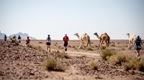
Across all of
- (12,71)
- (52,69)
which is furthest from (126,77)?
(12,71)

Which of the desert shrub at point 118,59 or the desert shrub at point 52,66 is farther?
the desert shrub at point 118,59

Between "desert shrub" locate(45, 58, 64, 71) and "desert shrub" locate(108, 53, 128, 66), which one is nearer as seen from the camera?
"desert shrub" locate(45, 58, 64, 71)

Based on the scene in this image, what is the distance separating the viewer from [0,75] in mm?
15102

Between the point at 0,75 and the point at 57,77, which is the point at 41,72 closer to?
the point at 57,77

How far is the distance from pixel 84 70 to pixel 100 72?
0.92 metres

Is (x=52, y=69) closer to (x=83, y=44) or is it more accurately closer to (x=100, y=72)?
(x=100, y=72)

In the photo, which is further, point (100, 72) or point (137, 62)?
point (137, 62)

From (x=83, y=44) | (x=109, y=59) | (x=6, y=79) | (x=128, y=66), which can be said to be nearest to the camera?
(x=6, y=79)

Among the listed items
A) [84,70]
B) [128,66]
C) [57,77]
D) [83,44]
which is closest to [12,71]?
[57,77]

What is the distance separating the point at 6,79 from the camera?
572 inches

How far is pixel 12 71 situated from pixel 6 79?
161cm

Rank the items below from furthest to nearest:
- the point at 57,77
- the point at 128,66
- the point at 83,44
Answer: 1. the point at 83,44
2. the point at 128,66
3. the point at 57,77

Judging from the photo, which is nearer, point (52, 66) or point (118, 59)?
point (52, 66)

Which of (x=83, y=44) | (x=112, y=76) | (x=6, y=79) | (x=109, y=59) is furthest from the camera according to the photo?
(x=83, y=44)
